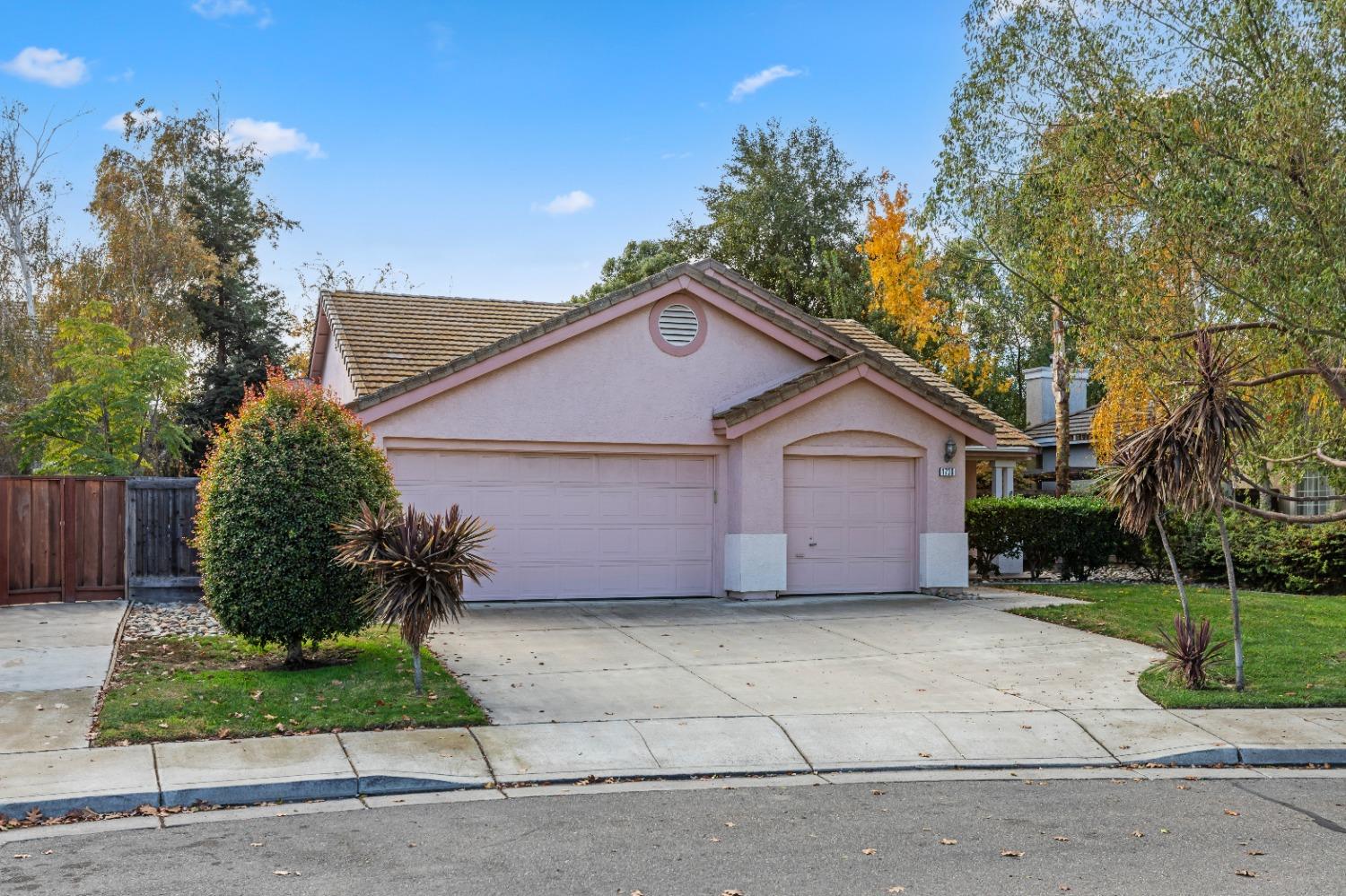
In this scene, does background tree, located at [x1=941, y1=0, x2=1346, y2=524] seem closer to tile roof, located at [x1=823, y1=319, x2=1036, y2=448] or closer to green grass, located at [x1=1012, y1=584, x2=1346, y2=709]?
green grass, located at [x1=1012, y1=584, x2=1346, y2=709]

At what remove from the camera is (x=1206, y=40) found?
12625 mm

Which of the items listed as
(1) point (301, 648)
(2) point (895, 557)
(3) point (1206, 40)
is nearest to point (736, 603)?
(2) point (895, 557)

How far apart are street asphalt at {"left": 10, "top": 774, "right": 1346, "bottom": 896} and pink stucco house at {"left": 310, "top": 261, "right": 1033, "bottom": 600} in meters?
8.78

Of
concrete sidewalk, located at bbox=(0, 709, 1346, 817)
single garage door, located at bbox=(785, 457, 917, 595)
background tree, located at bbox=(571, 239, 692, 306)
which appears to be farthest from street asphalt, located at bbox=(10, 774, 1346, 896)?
background tree, located at bbox=(571, 239, 692, 306)

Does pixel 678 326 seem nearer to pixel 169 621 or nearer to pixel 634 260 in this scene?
pixel 169 621

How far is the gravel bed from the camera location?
13.2 metres

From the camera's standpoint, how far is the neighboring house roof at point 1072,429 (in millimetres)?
31703

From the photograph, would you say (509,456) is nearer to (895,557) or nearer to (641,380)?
(641,380)

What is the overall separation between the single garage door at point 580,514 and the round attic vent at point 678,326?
1.75m

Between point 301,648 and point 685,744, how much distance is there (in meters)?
4.42

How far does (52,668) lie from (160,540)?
213 inches

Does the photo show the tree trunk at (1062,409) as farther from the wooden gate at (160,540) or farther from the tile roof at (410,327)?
the wooden gate at (160,540)

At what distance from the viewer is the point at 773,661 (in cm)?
1208

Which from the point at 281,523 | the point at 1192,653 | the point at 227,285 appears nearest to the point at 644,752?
the point at 281,523
